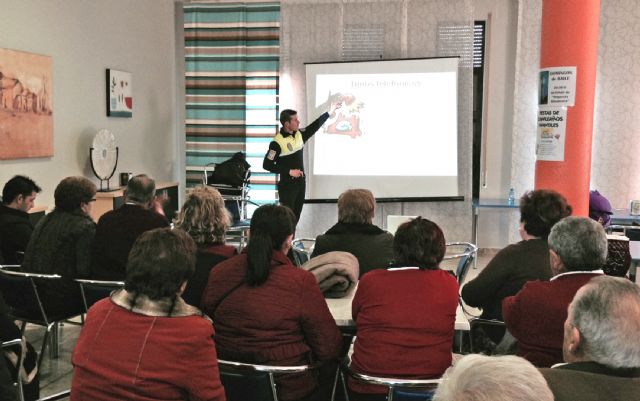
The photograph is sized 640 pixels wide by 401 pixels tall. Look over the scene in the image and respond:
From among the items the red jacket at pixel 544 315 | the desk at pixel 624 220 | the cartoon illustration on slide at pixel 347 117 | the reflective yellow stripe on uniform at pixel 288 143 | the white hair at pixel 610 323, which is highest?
the cartoon illustration on slide at pixel 347 117

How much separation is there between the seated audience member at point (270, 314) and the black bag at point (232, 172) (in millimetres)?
4940

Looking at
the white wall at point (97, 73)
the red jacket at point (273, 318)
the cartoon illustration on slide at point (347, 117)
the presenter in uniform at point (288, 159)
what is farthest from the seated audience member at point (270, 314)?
the cartoon illustration on slide at point (347, 117)

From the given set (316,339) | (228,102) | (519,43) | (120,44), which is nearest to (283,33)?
(228,102)

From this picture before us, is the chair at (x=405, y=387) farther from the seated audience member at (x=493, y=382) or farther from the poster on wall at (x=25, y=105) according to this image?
the poster on wall at (x=25, y=105)

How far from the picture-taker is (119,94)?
6906 mm

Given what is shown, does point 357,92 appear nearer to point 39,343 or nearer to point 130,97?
point 130,97

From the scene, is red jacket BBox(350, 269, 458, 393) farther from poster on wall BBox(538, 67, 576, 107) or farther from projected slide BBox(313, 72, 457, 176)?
projected slide BBox(313, 72, 457, 176)

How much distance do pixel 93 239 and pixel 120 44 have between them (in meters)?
4.07

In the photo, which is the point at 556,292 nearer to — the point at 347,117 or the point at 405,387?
the point at 405,387

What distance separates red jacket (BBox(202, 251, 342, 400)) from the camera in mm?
2281

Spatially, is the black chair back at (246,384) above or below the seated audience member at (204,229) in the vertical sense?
below

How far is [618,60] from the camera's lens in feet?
23.5

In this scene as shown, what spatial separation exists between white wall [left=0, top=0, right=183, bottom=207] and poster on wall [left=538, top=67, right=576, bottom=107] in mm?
4300

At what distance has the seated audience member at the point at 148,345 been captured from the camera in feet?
5.65
